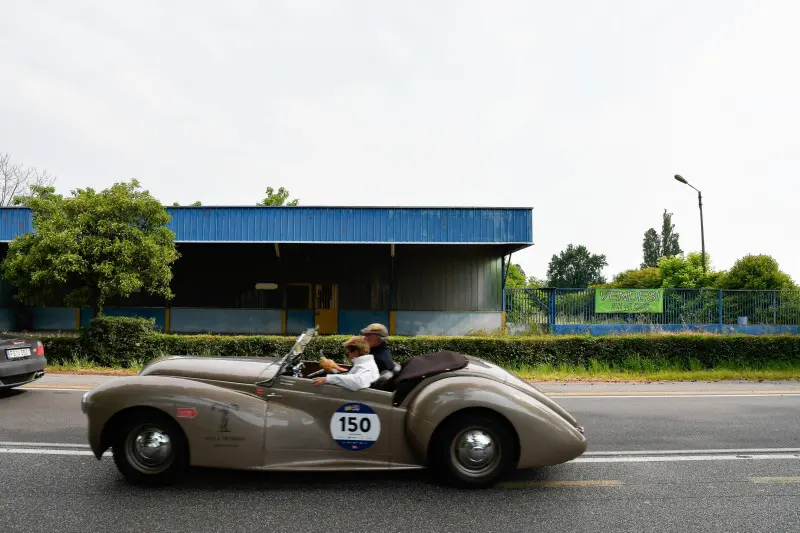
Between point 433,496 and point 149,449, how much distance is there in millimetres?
2204

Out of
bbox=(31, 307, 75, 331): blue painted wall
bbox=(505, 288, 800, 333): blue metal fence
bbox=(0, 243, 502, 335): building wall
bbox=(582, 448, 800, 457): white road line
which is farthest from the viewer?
bbox=(31, 307, 75, 331): blue painted wall

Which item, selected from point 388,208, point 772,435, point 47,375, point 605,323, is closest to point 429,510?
point 772,435

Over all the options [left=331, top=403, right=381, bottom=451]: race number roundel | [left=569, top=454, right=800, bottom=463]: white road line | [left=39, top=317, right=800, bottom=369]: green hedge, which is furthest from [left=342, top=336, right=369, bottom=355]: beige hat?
[left=39, top=317, right=800, bottom=369]: green hedge

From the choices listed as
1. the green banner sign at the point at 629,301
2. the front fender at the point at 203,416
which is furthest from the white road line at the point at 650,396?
the green banner sign at the point at 629,301

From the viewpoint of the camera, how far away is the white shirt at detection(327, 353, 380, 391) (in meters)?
4.28

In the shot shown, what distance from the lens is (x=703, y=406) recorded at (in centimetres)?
798

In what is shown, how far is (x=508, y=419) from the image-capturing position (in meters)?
4.17

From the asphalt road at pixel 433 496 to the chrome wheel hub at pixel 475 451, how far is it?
0.62ft

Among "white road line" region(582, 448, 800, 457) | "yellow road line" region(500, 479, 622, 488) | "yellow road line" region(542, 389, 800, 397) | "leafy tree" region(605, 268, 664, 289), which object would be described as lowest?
"yellow road line" region(542, 389, 800, 397)

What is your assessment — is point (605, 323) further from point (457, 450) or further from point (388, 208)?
point (457, 450)

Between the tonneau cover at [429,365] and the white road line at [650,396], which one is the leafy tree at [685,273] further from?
the tonneau cover at [429,365]

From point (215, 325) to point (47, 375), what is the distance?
35.2 feet

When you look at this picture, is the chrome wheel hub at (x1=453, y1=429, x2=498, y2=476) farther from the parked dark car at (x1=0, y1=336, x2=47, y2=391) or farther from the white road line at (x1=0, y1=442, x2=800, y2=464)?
the parked dark car at (x1=0, y1=336, x2=47, y2=391)

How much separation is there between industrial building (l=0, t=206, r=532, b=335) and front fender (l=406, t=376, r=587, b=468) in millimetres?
15098
